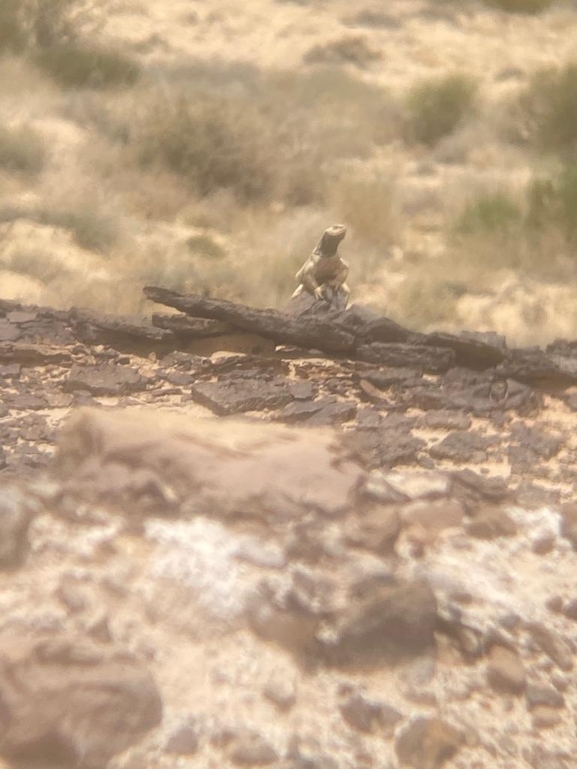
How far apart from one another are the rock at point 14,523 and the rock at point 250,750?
2.27 feet

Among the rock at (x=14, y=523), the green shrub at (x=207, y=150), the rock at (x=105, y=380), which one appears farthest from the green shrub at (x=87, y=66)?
the rock at (x=14, y=523)

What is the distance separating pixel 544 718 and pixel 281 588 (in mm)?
690

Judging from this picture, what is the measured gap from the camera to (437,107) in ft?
33.7

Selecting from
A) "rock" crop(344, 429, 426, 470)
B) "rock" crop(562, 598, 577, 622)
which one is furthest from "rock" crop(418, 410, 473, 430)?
"rock" crop(562, 598, 577, 622)

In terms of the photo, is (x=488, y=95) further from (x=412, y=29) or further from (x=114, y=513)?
(x=114, y=513)

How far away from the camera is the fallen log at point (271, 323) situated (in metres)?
3.51

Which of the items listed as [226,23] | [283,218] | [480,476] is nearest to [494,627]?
[480,476]

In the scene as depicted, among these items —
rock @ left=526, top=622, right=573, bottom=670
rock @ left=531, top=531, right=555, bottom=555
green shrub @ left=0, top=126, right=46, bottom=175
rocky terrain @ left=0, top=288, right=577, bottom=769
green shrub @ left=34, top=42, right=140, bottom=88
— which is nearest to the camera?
rocky terrain @ left=0, top=288, right=577, bottom=769

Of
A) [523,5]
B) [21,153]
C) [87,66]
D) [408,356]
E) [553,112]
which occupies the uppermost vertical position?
[523,5]

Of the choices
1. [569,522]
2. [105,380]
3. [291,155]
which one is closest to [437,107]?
[291,155]

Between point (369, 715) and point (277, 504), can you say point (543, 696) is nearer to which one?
point (369, 715)

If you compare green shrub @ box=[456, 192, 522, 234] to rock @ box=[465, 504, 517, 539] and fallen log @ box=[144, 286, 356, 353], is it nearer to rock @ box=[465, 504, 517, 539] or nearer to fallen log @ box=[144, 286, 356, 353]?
fallen log @ box=[144, 286, 356, 353]

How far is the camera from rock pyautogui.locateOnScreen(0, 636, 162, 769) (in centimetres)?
173

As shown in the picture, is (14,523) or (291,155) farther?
(291,155)
